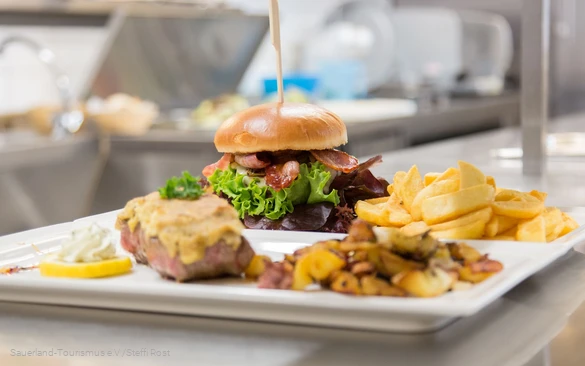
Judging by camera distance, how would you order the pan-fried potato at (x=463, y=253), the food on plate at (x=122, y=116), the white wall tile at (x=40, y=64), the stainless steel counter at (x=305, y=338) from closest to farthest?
the stainless steel counter at (x=305, y=338) < the pan-fried potato at (x=463, y=253) < the food on plate at (x=122, y=116) < the white wall tile at (x=40, y=64)

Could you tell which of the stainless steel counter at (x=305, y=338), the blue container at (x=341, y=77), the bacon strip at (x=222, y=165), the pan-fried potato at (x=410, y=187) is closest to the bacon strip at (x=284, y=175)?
the bacon strip at (x=222, y=165)

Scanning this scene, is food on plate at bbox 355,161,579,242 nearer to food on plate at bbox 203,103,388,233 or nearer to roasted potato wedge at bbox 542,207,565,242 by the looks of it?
roasted potato wedge at bbox 542,207,565,242

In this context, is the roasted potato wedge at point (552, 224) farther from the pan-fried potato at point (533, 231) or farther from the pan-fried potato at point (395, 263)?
the pan-fried potato at point (395, 263)

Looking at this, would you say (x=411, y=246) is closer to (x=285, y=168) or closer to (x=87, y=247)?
(x=87, y=247)

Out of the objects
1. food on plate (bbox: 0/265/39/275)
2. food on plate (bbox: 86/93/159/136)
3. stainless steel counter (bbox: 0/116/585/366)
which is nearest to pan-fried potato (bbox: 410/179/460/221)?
stainless steel counter (bbox: 0/116/585/366)

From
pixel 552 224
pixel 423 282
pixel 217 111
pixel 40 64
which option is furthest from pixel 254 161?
pixel 40 64
